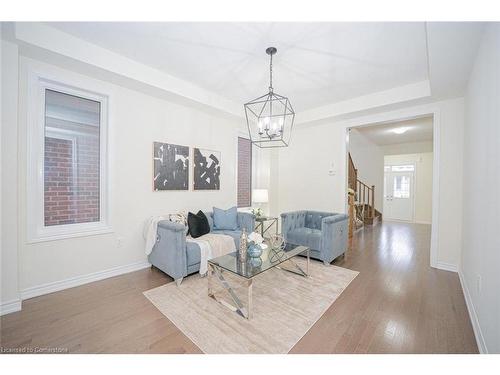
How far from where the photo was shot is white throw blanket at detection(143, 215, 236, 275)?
2.79 meters

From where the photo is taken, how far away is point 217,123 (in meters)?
4.12

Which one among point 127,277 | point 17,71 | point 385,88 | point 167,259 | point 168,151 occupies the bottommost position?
point 127,277

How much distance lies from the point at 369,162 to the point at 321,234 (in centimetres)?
530

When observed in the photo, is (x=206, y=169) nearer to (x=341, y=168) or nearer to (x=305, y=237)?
(x=305, y=237)

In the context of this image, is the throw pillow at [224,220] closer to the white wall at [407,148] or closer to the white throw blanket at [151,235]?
the white throw blanket at [151,235]

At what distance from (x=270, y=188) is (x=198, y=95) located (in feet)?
8.78

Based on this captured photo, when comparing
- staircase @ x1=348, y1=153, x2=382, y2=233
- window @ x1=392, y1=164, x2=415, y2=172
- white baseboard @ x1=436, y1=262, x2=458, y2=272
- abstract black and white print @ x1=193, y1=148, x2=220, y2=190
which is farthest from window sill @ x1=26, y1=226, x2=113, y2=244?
window @ x1=392, y1=164, x2=415, y2=172

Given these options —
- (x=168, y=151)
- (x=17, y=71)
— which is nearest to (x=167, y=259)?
(x=168, y=151)

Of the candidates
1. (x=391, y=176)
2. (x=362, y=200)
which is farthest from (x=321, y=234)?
(x=391, y=176)

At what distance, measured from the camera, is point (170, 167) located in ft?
11.3

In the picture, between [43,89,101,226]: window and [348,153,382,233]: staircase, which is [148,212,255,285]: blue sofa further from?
[348,153,382,233]: staircase

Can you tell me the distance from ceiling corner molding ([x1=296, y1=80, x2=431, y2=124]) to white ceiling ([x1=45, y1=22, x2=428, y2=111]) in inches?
4.4
